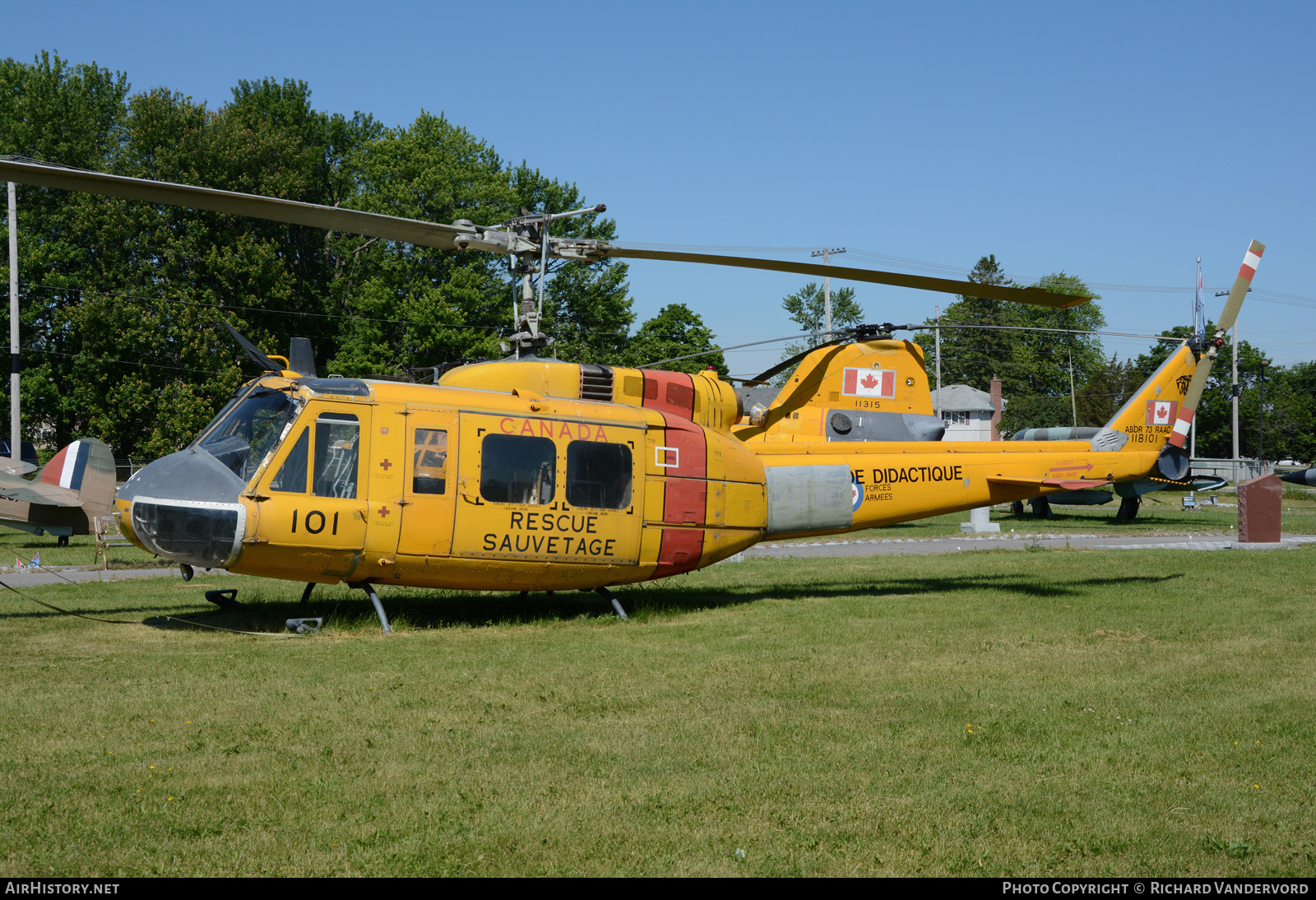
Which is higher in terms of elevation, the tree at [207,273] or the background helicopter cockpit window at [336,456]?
the tree at [207,273]

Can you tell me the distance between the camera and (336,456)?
34.9 ft

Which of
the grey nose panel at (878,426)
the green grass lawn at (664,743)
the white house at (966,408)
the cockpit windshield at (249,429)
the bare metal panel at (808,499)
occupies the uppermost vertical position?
the white house at (966,408)

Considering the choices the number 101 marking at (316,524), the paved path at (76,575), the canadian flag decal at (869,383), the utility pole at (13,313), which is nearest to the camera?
the number 101 marking at (316,524)

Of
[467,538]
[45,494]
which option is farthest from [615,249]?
[45,494]

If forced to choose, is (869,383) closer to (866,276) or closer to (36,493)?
(866,276)

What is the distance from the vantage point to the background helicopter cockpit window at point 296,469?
10.4 meters

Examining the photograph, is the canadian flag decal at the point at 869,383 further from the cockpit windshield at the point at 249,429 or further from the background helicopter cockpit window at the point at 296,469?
the cockpit windshield at the point at 249,429

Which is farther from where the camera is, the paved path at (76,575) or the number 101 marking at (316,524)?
the paved path at (76,575)

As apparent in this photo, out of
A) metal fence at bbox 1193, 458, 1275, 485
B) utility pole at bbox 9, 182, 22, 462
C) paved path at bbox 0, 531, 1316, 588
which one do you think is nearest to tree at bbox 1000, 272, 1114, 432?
metal fence at bbox 1193, 458, 1275, 485

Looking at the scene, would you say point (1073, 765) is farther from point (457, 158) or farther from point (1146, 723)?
point (457, 158)

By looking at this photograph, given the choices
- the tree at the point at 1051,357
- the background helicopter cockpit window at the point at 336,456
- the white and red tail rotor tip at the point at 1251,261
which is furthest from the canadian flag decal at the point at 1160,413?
the tree at the point at 1051,357

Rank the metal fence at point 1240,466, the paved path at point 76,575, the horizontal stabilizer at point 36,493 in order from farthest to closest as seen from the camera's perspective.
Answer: the metal fence at point 1240,466, the horizontal stabilizer at point 36,493, the paved path at point 76,575

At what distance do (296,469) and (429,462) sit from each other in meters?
1.39

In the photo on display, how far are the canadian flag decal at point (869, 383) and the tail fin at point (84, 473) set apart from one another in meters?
15.4
